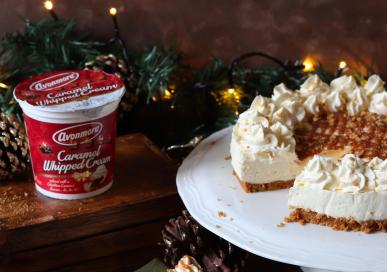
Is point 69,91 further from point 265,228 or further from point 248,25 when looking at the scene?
point 248,25

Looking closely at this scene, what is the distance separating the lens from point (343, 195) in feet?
4.10

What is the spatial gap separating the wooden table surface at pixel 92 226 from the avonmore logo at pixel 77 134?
0.50ft

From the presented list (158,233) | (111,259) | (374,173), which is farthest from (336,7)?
(111,259)

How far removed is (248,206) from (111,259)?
37 centimetres

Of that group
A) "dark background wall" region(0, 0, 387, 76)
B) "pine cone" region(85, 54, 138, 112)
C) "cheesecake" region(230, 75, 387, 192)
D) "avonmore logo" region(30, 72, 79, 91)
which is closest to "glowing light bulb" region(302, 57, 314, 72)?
"dark background wall" region(0, 0, 387, 76)

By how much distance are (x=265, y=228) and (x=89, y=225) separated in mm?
413

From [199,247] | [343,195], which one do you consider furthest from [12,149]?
[343,195]

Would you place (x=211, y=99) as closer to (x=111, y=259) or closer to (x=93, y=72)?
(x=93, y=72)

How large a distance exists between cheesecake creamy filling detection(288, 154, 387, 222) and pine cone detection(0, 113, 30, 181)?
26.5 inches

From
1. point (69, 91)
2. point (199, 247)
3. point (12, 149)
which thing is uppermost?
point (69, 91)

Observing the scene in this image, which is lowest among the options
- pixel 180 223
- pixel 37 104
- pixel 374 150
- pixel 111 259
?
pixel 111 259

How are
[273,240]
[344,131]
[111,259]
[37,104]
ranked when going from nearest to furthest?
[273,240]
[37,104]
[111,259]
[344,131]

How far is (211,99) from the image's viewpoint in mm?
1868

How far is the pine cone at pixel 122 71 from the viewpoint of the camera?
170cm
